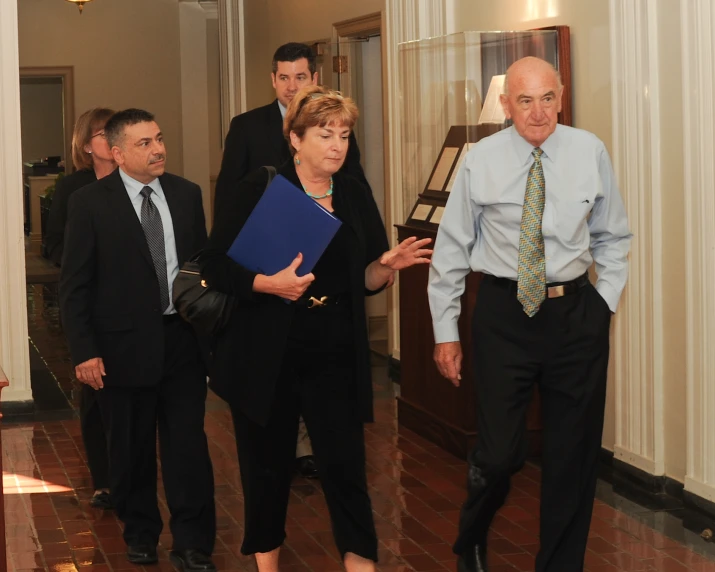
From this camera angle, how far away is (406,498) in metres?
5.32

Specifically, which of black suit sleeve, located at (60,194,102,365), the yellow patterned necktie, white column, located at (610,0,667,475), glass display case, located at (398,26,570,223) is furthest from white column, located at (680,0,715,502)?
black suit sleeve, located at (60,194,102,365)

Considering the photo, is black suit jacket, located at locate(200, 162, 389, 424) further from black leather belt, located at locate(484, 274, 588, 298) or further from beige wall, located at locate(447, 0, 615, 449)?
beige wall, located at locate(447, 0, 615, 449)

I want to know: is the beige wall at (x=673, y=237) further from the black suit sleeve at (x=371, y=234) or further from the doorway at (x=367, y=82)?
the doorway at (x=367, y=82)

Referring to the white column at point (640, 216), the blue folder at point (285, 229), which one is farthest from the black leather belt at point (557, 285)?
the white column at point (640, 216)

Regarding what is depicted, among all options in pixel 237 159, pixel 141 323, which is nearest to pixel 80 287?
pixel 141 323

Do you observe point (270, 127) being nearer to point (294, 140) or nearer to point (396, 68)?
point (294, 140)

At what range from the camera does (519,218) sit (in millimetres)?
3744

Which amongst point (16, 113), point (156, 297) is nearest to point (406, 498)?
point (156, 297)

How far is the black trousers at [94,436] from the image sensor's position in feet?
16.5

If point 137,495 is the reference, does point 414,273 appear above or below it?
above

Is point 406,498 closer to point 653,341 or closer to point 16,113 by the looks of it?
point 653,341

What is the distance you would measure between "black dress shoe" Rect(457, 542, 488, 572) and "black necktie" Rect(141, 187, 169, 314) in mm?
1469

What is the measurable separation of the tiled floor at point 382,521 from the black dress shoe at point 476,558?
228 mm

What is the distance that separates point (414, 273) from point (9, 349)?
2.84m
